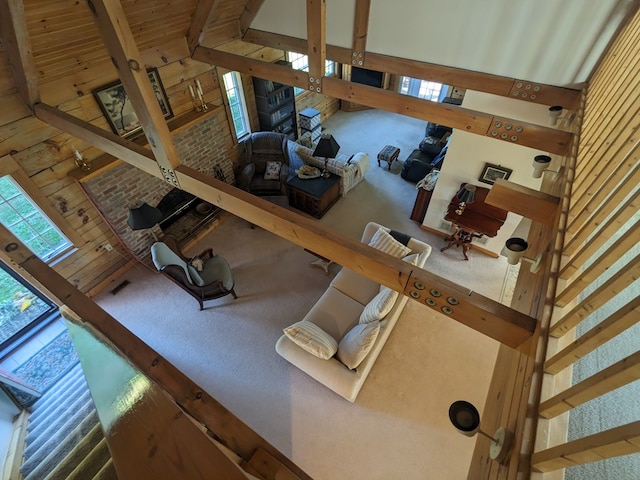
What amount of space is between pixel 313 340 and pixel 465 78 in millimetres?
3362

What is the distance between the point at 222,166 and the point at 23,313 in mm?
3548

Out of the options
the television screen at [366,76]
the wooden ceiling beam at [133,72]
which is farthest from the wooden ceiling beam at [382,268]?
the television screen at [366,76]

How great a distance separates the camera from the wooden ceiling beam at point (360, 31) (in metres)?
3.77

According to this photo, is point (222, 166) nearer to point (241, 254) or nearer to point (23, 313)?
point (241, 254)

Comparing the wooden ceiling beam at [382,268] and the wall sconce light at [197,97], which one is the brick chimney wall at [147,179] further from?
the wooden ceiling beam at [382,268]

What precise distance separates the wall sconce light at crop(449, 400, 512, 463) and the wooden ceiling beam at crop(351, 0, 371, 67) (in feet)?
13.7

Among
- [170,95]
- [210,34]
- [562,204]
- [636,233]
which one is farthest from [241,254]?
[636,233]

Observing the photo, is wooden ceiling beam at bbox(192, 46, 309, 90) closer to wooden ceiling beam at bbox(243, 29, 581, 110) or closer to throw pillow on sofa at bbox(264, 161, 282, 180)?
wooden ceiling beam at bbox(243, 29, 581, 110)

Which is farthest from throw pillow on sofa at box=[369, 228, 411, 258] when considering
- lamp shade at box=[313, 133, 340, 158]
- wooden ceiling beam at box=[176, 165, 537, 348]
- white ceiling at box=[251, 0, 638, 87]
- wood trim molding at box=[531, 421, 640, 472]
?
wood trim molding at box=[531, 421, 640, 472]

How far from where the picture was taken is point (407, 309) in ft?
14.8

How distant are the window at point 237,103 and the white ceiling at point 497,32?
1.91 m

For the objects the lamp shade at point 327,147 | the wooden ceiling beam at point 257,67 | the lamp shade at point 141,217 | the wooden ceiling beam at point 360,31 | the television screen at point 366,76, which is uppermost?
the wooden ceiling beam at point 360,31

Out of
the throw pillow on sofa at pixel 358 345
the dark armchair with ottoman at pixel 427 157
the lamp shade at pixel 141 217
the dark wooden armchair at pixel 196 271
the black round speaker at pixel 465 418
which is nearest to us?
the black round speaker at pixel 465 418

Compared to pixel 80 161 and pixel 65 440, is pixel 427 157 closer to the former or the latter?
pixel 80 161
